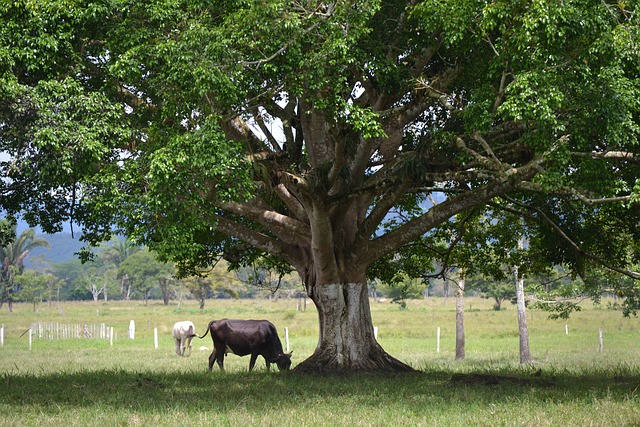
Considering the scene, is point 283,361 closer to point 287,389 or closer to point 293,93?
point 287,389

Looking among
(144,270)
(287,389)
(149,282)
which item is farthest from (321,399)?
(144,270)

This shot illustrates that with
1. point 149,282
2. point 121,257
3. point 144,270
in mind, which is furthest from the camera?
point 121,257

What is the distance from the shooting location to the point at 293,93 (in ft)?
49.3

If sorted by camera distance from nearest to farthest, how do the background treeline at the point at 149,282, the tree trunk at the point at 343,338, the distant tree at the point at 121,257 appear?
the tree trunk at the point at 343,338 → the background treeline at the point at 149,282 → the distant tree at the point at 121,257

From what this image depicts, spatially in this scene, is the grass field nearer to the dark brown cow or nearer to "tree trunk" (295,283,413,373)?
"tree trunk" (295,283,413,373)

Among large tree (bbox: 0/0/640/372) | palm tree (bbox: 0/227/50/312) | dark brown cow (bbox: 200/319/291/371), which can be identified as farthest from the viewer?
palm tree (bbox: 0/227/50/312)

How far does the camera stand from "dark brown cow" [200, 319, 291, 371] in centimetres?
2412

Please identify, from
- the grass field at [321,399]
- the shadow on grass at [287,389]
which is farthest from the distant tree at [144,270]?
the shadow on grass at [287,389]

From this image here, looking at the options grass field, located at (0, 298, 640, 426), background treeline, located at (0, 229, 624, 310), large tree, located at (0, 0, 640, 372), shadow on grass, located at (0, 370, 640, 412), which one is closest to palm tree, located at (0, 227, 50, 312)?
background treeline, located at (0, 229, 624, 310)

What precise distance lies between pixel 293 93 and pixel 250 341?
11448 millimetres

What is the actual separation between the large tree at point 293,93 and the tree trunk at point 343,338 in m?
2.81

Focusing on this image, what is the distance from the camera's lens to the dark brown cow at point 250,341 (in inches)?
950

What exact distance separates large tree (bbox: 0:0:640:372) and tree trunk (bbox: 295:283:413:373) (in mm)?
2814

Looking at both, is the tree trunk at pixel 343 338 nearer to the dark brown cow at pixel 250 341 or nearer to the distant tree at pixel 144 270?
the dark brown cow at pixel 250 341
